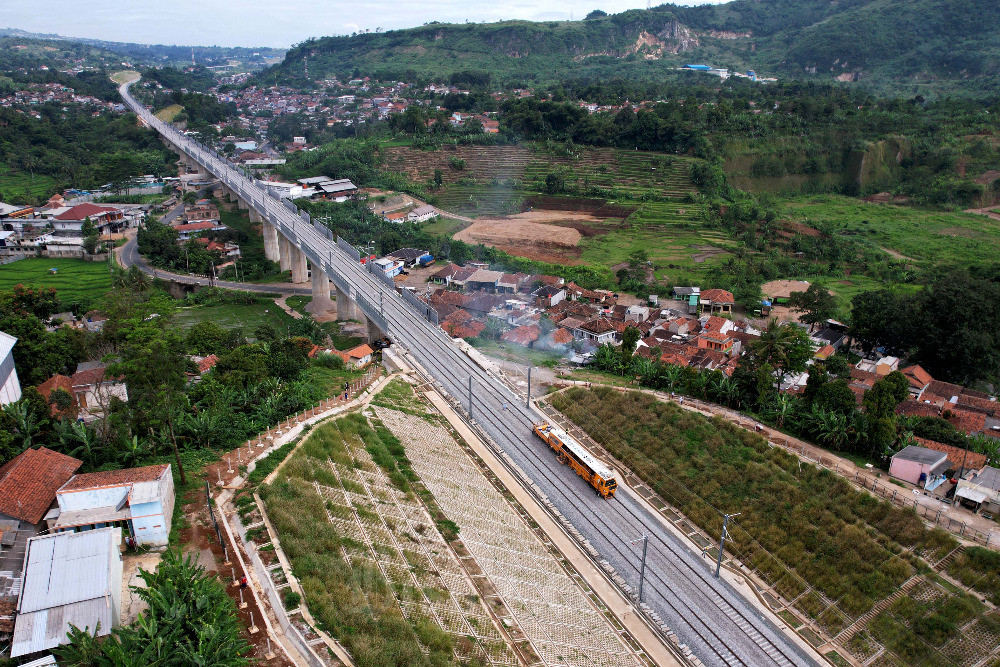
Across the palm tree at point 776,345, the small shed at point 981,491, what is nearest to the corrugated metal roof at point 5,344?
the palm tree at point 776,345

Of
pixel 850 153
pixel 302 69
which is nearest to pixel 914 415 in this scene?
pixel 850 153

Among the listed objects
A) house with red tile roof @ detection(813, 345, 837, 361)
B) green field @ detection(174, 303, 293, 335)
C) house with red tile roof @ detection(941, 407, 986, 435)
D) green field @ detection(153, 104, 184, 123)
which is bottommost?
green field @ detection(174, 303, 293, 335)

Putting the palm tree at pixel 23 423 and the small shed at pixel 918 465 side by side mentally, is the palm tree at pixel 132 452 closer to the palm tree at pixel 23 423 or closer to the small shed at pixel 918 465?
the palm tree at pixel 23 423

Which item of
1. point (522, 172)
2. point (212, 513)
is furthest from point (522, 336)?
point (522, 172)

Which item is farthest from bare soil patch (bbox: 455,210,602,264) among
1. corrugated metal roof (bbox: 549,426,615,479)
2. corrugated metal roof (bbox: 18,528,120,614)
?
corrugated metal roof (bbox: 18,528,120,614)

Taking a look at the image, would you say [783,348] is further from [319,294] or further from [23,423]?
[319,294]

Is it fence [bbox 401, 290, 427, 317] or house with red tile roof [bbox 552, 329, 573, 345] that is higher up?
fence [bbox 401, 290, 427, 317]

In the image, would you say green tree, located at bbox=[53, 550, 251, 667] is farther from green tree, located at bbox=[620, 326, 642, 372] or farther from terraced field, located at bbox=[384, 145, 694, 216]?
terraced field, located at bbox=[384, 145, 694, 216]

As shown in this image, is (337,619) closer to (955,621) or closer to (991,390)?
(955,621)
